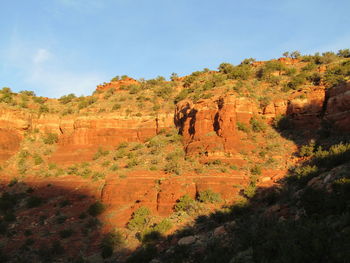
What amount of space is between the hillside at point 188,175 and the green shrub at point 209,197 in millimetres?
68

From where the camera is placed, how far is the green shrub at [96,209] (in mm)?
16250

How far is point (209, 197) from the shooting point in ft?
50.1

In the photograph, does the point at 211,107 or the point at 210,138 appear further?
the point at 211,107

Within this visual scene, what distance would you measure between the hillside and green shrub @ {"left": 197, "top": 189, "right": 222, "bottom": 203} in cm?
7

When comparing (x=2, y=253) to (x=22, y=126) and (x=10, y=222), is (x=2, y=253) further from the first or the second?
(x=22, y=126)

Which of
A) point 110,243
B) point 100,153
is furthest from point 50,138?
point 110,243

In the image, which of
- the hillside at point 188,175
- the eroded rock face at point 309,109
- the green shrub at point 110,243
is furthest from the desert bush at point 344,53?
the green shrub at point 110,243

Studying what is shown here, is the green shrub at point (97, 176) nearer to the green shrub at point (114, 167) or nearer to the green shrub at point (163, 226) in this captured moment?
the green shrub at point (114, 167)

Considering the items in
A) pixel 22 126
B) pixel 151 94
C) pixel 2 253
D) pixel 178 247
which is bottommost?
pixel 2 253

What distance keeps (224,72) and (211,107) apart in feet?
53.8

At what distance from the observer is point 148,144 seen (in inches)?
969

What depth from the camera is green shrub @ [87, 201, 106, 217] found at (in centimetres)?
1625

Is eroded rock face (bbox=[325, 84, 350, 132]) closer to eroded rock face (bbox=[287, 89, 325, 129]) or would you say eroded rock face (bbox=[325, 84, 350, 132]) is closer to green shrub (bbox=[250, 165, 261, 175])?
eroded rock face (bbox=[287, 89, 325, 129])

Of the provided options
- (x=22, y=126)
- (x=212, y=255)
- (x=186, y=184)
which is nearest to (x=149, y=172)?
(x=186, y=184)
